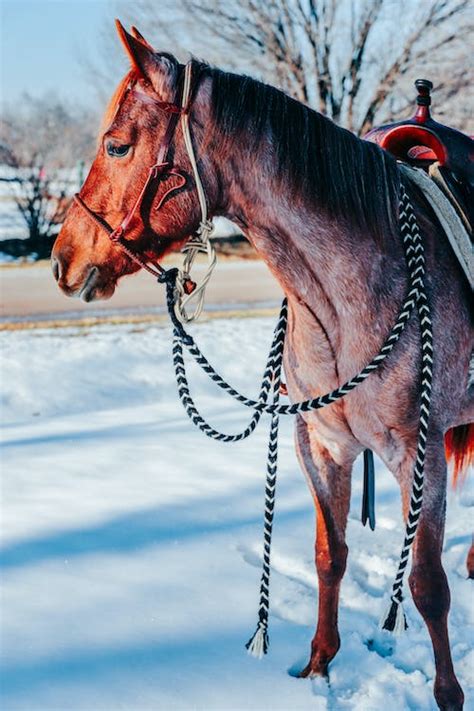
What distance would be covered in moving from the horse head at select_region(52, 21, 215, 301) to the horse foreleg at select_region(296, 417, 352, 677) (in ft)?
3.02

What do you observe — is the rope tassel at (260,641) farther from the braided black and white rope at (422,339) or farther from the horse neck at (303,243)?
the horse neck at (303,243)

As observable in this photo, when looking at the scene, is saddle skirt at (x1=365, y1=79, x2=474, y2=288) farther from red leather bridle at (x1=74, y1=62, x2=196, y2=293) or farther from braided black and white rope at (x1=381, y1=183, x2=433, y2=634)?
red leather bridle at (x1=74, y1=62, x2=196, y2=293)

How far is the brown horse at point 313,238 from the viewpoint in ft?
6.64

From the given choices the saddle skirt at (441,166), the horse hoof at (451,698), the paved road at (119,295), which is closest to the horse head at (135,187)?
the saddle skirt at (441,166)

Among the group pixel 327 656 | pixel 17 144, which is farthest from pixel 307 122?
pixel 17 144

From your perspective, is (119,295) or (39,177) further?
(39,177)

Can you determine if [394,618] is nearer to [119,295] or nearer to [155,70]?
[155,70]

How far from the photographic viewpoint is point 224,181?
81.5 inches

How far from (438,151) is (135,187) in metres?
1.20

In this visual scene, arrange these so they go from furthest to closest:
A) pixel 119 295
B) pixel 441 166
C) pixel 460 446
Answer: pixel 119 295, pixel 460 446, pixel 441 166

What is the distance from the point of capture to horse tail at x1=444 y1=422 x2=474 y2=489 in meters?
3.11

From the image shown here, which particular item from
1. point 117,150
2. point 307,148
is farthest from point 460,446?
point 117,150

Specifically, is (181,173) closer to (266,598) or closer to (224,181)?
(224,181)

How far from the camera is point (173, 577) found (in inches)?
126
